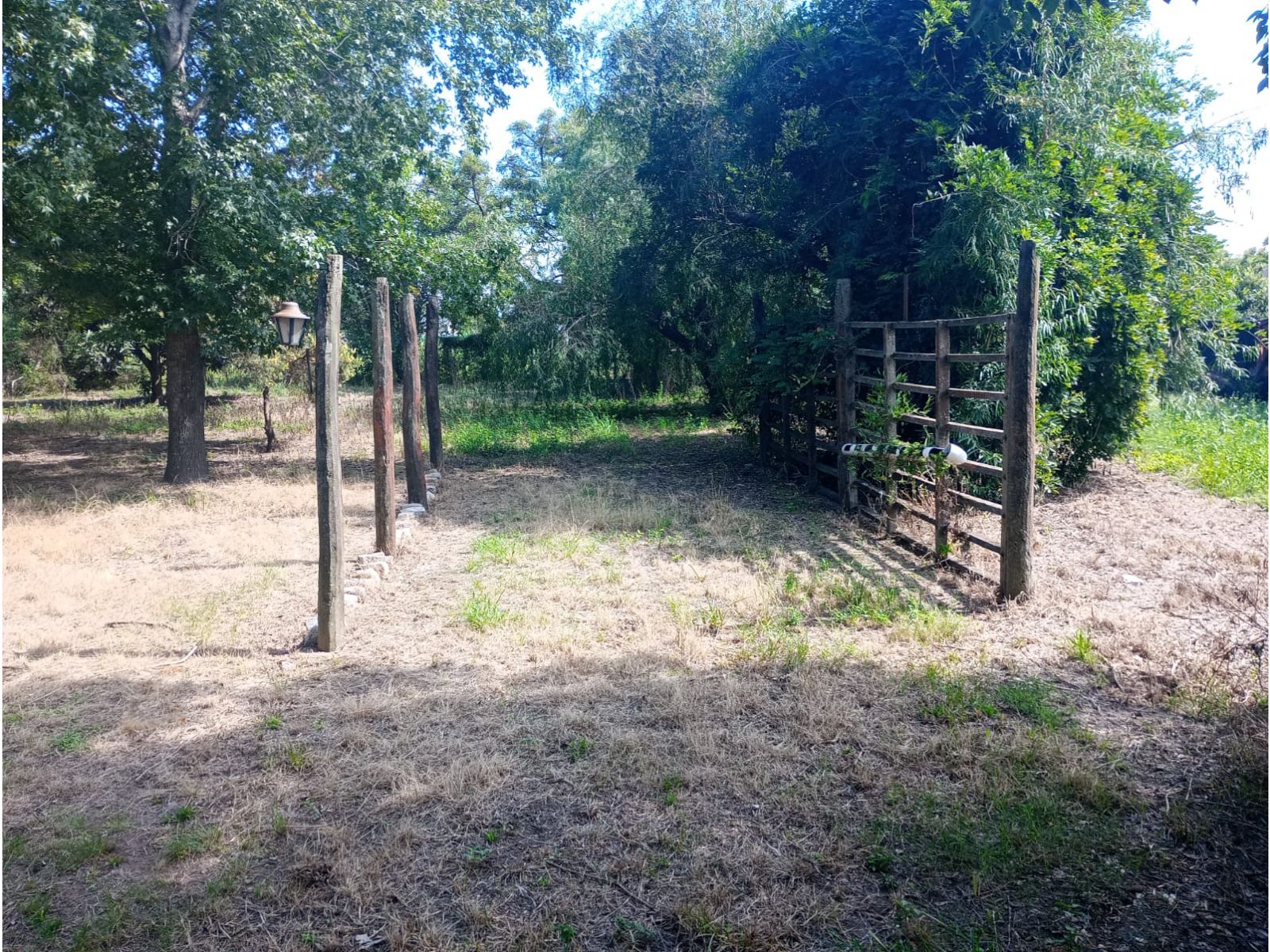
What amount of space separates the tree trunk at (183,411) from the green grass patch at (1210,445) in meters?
11.9

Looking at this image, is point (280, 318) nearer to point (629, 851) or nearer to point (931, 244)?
point (931, 244)

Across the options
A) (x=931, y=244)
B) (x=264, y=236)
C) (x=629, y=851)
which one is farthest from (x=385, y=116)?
(x=629, y=851)

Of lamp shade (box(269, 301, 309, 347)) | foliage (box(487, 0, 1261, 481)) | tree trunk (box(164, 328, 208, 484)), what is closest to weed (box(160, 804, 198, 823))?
lamp shade (box(269, 301, 309, 347))

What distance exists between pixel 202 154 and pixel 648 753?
9.03 m

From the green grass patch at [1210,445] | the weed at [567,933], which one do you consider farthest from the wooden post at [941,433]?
the weed at [567,933]

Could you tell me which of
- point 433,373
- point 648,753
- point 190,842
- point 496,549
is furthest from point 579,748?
point 433,373

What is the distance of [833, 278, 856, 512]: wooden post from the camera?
8.77 metres

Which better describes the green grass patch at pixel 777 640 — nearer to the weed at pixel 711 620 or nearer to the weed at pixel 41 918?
the weed at pixel 711 620

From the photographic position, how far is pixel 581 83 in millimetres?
15508

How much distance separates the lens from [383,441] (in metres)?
7.16

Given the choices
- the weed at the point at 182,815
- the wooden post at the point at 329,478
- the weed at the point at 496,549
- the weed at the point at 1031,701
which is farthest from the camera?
the weed at the point at 496,549

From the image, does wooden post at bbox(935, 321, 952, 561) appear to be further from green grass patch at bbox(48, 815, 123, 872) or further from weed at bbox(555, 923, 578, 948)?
green grass patch at bbox(48, 815, 123, 872)

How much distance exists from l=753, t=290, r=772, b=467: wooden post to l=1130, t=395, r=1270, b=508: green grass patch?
14.1 ft

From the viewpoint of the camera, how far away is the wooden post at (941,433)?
21.8 feet
